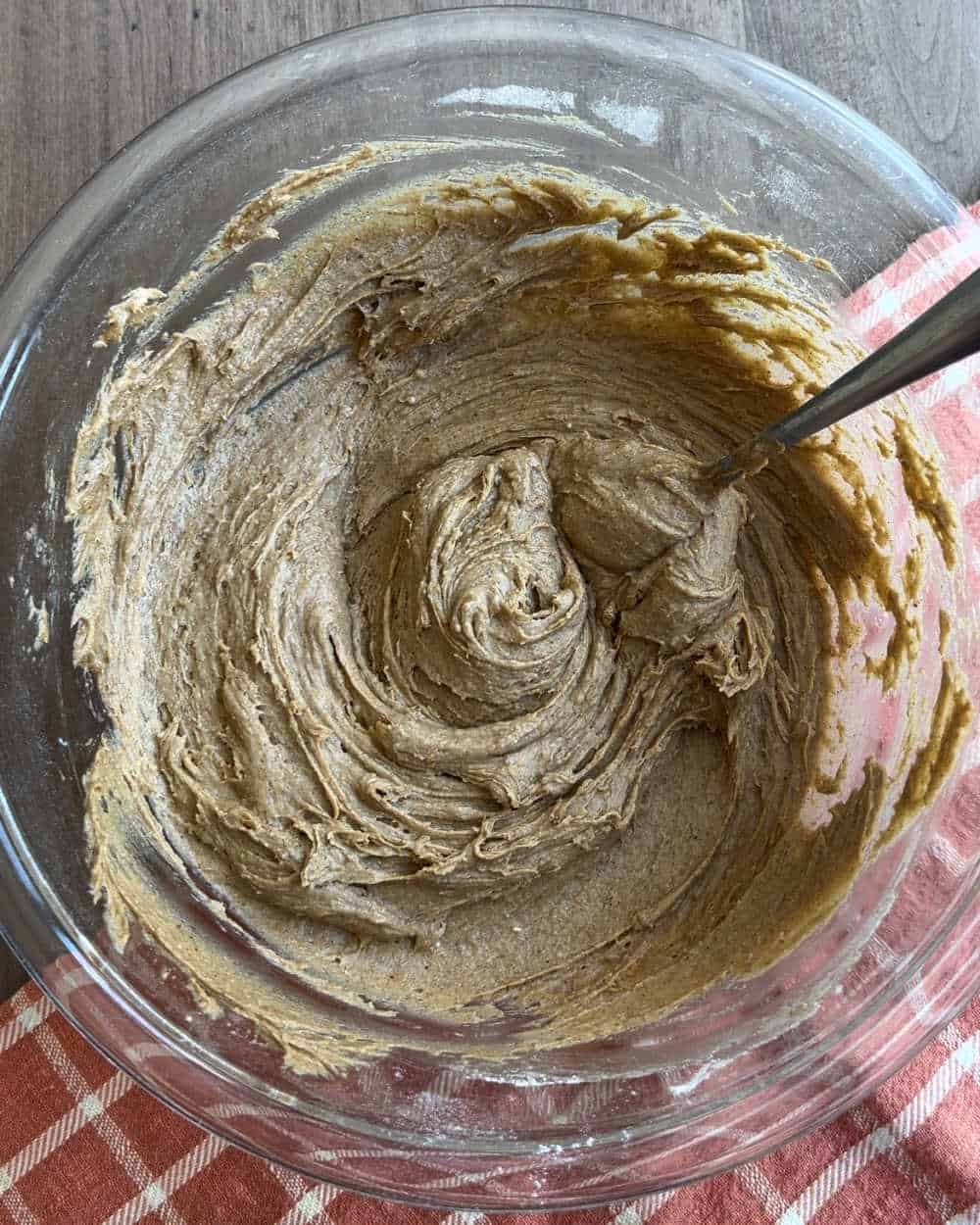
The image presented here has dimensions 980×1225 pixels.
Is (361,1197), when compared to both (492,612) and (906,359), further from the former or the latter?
(906,359)

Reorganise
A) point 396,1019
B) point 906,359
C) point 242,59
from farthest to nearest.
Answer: point 242,59 → point 396,1019 → point 906,359

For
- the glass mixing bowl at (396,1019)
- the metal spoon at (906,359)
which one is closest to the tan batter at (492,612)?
the glass mixing bowl at (396,1019)

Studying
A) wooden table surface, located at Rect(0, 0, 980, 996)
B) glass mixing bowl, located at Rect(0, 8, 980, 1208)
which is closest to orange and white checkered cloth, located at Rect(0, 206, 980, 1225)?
glass mixing bowl, located at Rect(0, 8, 980, 1208)

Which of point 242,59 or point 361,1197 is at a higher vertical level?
point 242,59

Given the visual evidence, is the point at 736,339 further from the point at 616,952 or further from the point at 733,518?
the point at 616,952

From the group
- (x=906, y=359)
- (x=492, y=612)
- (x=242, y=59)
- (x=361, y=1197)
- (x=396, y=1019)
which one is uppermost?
(x=242, y=59)

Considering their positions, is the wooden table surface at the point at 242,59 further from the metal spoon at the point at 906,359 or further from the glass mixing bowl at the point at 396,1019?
the metal spoon at the point at 906,359

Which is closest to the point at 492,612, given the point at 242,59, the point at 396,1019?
the point at 396,1019
